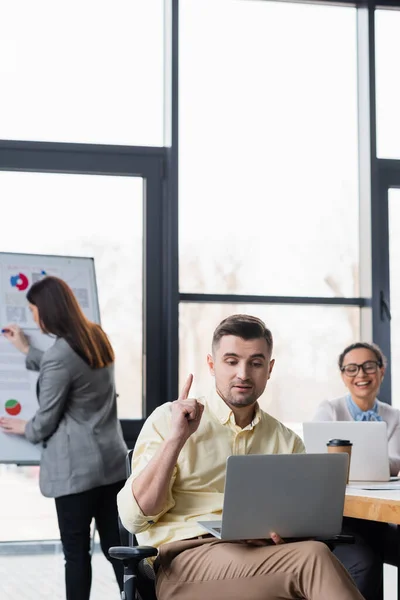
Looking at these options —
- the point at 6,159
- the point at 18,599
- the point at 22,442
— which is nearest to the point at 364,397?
the point at 22,442

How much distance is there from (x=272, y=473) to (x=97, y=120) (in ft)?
9.58

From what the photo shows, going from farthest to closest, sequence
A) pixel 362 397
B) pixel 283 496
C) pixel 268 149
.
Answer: pixel 268 149
pixel 362 397
pixel 283 496

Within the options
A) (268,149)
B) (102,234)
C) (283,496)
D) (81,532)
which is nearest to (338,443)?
(283,496)

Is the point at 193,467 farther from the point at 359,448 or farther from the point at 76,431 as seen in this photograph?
the point at 76,431

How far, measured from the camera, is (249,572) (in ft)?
6.61

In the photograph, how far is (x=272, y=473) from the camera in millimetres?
1968

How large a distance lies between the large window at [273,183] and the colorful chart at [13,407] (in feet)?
2.95

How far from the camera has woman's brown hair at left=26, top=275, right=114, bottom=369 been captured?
3557mm

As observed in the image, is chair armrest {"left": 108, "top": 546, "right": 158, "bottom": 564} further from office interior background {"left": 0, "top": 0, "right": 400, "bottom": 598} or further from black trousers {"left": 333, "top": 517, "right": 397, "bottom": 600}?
office interior background {"left": 0, "top": 0, "right": 400, "bottom": 598}

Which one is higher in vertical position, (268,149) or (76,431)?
(268,149)

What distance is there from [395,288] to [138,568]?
117 inches

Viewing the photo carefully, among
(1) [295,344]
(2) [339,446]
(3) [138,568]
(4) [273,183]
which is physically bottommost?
(3) [138,568]

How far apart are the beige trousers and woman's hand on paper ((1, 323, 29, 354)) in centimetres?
204

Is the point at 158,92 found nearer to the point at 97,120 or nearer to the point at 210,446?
the point at 97,120
